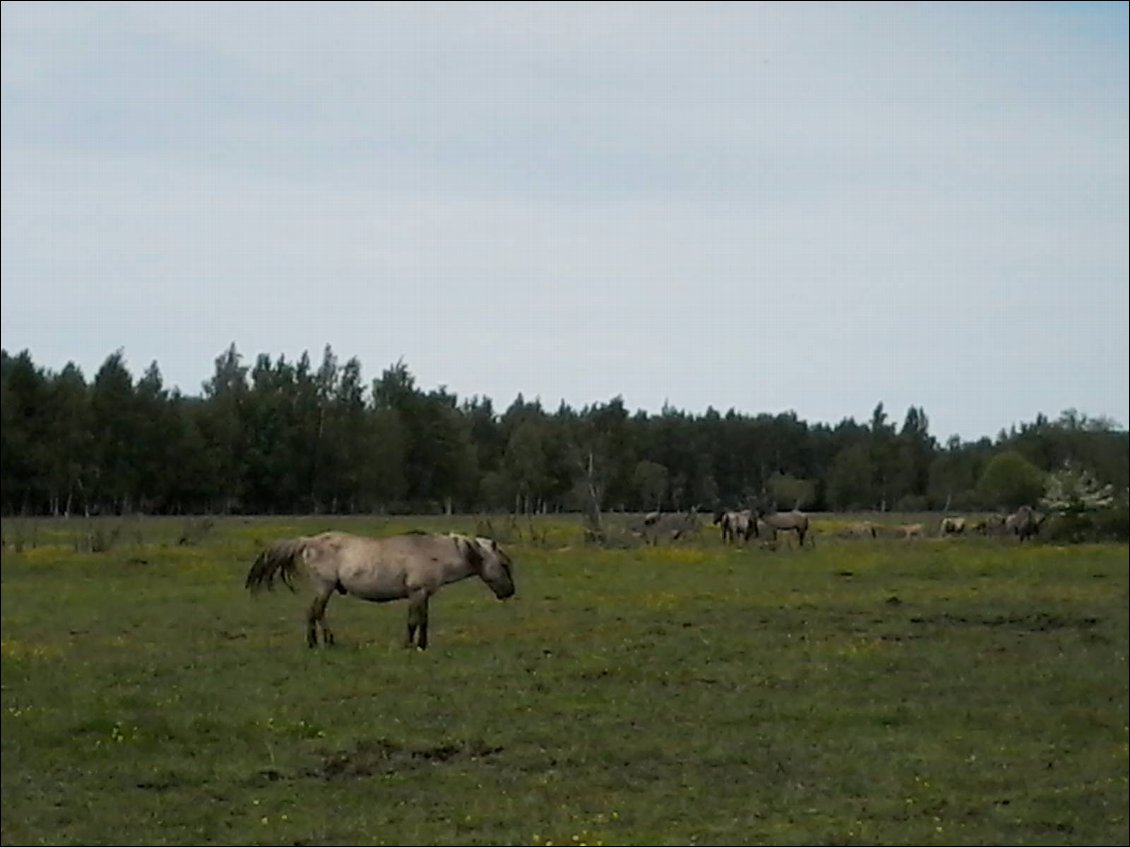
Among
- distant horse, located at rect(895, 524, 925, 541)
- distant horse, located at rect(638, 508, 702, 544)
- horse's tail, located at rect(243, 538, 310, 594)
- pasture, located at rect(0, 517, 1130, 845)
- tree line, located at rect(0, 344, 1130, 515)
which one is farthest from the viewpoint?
horse's tail, located at rect(243, 538, 310, 594)

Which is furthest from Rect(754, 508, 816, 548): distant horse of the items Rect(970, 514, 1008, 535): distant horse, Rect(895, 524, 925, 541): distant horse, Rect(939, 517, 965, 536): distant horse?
Rect(970, 514, 1008, 535): distant horse

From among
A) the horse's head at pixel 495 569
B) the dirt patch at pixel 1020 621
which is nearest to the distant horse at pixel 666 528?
the horse's head at pixel 495 569

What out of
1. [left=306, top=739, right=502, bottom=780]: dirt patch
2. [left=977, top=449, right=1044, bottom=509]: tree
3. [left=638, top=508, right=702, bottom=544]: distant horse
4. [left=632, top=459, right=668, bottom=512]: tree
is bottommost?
[left=306, top=739, right=502, bottom=780]: dirt patch

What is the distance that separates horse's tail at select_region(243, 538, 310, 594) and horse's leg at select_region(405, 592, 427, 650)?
1.34 metres

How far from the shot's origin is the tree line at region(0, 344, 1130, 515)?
A: 23.2 ft

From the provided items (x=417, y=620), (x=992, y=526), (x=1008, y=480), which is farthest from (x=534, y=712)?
(x=992, y=526)

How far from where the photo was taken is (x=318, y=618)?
1538 centimetres

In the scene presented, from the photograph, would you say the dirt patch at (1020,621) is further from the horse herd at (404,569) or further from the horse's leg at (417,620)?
the horse's leg at (417,620)

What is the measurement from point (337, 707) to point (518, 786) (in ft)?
9.12

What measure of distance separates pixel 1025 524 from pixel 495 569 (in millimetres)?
16225

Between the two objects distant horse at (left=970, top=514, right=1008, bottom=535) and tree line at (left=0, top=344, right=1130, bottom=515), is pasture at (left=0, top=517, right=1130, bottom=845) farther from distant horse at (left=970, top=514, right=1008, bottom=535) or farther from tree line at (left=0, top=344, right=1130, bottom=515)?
distant horse at (left=970, top=514, right=1008, bottom=535)

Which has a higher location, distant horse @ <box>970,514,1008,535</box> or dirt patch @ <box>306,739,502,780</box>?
distant horse @ <box>970,514,1008,535</box>

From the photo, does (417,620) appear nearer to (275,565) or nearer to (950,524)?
(275,565)

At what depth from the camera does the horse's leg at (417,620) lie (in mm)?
15290
